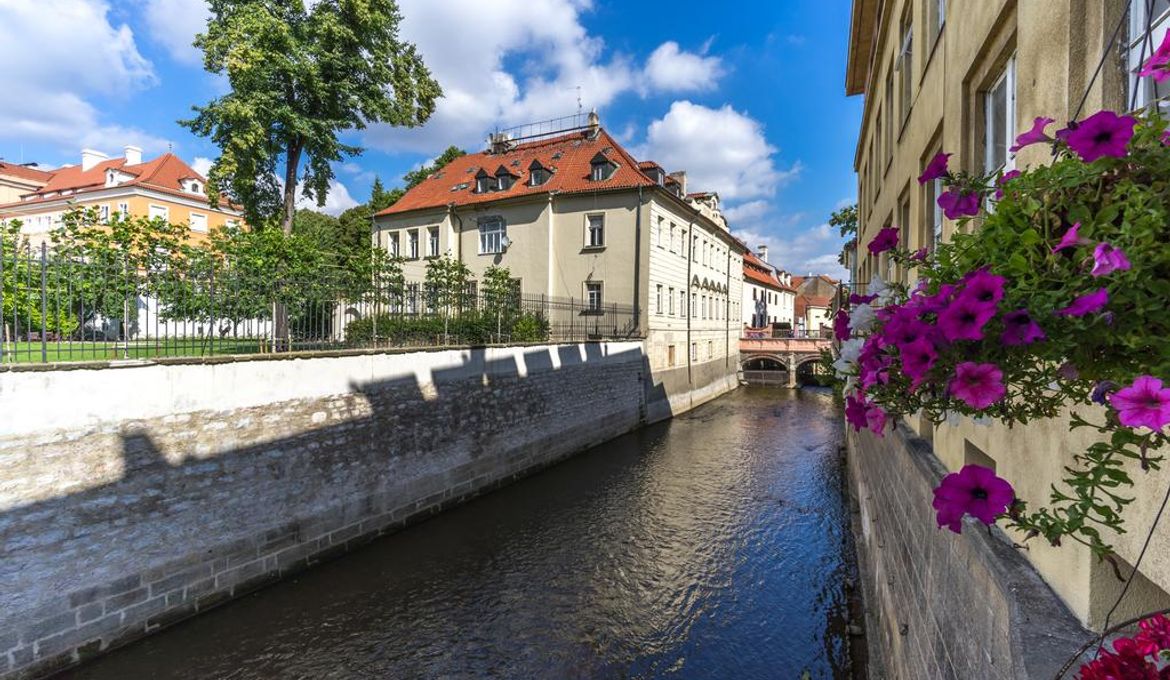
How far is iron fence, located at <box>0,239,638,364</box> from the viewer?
675 cm

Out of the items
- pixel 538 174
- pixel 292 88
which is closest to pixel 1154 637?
pixel 292 88

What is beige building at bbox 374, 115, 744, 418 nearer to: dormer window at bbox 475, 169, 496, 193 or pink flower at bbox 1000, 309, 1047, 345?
dormer window at bbox 475, 169, 496, 193

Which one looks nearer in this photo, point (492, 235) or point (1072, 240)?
point (1072, 240)

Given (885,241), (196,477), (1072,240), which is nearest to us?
(1072,240)

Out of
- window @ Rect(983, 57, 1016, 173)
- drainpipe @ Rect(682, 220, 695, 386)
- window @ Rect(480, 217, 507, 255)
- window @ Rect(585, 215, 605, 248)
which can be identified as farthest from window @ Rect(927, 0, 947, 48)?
window @ Rect(480, 217, 507, 255)

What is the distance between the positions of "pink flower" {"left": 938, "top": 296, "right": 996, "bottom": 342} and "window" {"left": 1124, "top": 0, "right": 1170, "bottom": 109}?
1.70 metres

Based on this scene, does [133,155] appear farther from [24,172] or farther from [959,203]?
[959,203]

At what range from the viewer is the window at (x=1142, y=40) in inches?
81.7

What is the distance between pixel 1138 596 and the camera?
2049 millimetres

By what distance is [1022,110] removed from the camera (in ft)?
10.6

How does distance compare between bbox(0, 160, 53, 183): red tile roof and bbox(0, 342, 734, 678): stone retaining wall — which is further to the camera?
bbox(0, 160, 53, 183): red tile roof

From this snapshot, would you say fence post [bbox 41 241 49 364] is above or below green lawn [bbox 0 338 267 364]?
above

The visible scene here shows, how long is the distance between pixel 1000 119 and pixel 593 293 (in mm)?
20254

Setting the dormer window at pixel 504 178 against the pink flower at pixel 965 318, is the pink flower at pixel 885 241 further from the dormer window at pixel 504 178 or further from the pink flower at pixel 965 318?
the dormer window at pixel 504 178
